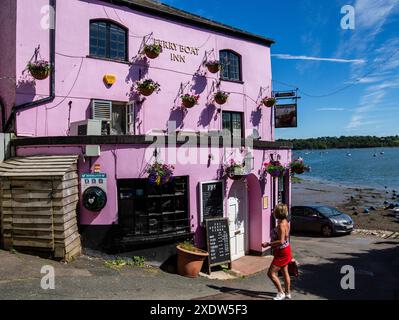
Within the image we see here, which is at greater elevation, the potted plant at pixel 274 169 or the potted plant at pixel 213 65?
the potted plant at pixel 213 65

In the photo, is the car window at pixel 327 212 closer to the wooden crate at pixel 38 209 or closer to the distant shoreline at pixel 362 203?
the distant shoreline at pixel 362 203

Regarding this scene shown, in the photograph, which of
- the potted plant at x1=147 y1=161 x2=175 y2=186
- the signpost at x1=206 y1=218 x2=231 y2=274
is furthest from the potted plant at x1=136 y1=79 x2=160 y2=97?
the signpost at x1=206 y1=218 x2=231 y2=274

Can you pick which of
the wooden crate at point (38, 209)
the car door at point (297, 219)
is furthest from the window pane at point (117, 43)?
the car door at point (297, 219)

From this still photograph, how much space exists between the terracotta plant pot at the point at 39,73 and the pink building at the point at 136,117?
43 centimetres

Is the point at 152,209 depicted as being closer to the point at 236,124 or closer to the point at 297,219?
the point at 236,124

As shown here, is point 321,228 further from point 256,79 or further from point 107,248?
point 107,248

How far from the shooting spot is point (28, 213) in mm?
9094

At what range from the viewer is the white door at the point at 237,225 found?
43.9 ft

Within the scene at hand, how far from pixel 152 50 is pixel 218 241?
7.02 metres

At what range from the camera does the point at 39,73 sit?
10992mm

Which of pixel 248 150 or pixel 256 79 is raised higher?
pixel 256 79

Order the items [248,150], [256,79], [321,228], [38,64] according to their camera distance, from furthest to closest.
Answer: [321,228] → [256,79] → [248,150] → [38,64]
